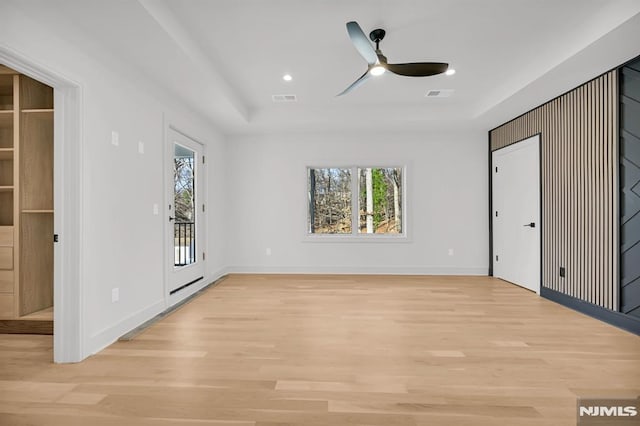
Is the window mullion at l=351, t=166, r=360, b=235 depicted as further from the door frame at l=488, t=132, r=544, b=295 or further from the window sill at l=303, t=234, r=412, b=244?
the door frame at l=488, t=132, r=544, b=295

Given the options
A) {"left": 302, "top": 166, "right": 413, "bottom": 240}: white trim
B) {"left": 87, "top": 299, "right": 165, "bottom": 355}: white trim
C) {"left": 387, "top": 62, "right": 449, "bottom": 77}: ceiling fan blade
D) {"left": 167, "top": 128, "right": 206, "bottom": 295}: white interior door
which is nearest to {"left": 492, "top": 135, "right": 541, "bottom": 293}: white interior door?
{"left": 302, "top": 166, "right": 413, "bottom": 240}: white trim

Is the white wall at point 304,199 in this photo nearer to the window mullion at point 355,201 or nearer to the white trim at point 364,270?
the white trim at point 364,270

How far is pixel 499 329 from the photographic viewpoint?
3107 mm

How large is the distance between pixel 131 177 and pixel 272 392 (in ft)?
7.67

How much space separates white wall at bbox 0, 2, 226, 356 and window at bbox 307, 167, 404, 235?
2819 mm

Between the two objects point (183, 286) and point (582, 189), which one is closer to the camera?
point (582, 189)

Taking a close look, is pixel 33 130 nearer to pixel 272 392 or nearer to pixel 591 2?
pixel 272 392

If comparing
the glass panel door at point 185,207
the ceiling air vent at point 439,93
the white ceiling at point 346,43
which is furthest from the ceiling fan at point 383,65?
the glass panel door at point 185,207

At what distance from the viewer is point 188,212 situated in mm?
4723

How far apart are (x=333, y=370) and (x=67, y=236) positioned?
217 centimetres

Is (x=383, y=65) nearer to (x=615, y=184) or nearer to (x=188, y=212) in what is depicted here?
(x=615, y=184)

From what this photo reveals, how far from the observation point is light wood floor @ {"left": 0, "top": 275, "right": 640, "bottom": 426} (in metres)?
1.83

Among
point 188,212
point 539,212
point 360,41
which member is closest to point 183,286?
point 188,212

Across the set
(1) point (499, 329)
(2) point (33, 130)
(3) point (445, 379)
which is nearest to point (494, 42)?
(1) point (499, 329)
